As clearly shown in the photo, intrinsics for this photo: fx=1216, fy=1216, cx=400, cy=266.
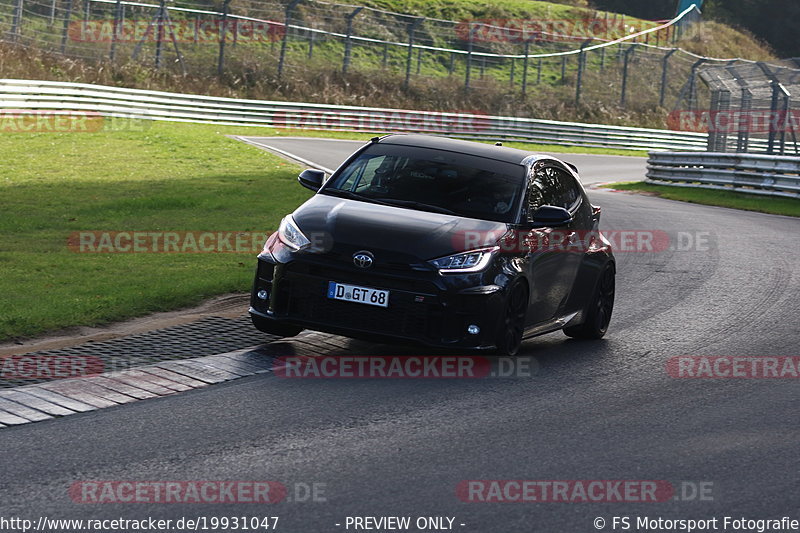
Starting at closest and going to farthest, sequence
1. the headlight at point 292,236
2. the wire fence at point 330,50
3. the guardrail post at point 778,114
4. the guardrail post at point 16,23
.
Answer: the headlight at point 292,236 < the guardrail post at point 778,114 < the guardrail post at point 16,23 < the wire fence at point 330,50

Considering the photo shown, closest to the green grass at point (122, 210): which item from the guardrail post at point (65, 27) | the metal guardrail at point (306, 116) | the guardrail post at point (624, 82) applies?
the metal guardrail at point (306, 116)

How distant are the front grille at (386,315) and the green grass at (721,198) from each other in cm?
1881

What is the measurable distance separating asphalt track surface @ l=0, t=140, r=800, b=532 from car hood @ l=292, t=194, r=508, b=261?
94 centimetres

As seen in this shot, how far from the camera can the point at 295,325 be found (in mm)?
8750

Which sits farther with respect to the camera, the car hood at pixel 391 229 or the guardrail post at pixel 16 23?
the guardrail post at pixel 16 23

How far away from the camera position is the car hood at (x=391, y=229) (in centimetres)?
846

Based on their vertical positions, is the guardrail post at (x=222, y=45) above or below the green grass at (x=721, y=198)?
above

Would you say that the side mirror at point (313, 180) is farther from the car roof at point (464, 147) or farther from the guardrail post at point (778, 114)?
the guardrail post at point (778, 114)

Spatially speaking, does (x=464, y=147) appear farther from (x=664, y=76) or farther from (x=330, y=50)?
(x=664, y=76)

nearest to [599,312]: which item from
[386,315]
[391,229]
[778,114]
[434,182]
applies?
[434,182]

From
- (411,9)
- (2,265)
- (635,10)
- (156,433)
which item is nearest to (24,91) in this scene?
(2,265)

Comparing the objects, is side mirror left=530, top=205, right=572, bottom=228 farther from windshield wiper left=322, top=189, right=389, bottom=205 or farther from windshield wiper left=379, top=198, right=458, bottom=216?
windshield wiper left=322, top=189, right=389, bottom=205

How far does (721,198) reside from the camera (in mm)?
29094

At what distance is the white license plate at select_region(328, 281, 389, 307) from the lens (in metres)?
8.35
